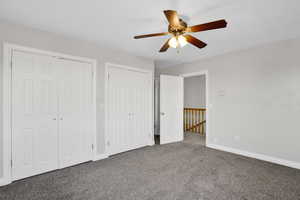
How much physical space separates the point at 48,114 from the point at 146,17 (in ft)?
7.44

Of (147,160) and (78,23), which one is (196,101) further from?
(78,23)

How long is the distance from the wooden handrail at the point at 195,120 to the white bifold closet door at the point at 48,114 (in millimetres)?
4448

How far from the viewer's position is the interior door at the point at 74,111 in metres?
2.70

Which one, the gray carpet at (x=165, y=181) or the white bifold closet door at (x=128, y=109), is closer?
the gray carpet at (x=165, y=181)

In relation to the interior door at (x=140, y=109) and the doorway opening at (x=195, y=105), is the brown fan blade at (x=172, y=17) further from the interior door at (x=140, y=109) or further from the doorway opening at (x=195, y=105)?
the doorway opening at (x=195, y=105)

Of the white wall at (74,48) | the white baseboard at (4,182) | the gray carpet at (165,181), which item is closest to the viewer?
the gray carpet at (165,181)

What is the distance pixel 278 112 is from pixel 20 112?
4.62m

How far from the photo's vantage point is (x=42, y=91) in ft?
8.18

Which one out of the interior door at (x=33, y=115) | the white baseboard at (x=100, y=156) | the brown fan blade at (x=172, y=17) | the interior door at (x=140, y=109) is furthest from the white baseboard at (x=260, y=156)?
the interior door at (x=33, y=115)

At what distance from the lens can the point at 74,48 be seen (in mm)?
2840

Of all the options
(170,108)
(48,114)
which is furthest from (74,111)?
(170,108)

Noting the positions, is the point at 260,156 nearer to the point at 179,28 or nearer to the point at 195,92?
the point at 179,28

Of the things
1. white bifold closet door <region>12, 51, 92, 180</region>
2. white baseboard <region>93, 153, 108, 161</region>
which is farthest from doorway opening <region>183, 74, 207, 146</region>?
white bifold closet door <region>12, 51, 92, 180</region>

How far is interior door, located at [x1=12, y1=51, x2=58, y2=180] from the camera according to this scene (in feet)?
7.52
